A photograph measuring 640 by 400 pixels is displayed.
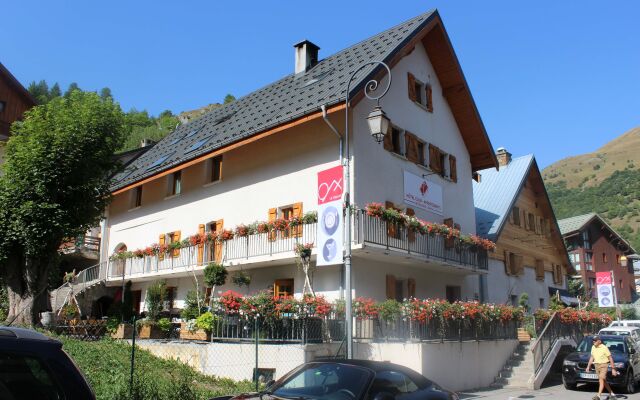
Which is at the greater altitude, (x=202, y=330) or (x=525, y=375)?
(x=202, y=330)

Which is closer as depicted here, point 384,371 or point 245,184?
point 384,371

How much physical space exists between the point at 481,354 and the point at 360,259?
467 cm

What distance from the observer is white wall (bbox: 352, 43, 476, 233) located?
18831 millimetres

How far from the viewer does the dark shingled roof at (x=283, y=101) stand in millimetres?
19031

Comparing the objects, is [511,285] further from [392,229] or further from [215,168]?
[215,168]

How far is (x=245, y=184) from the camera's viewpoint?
21.5 metres

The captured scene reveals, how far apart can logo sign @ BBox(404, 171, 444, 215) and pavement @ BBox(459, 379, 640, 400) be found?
24.1ft

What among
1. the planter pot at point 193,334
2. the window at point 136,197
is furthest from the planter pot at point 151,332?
the window at point 136,197

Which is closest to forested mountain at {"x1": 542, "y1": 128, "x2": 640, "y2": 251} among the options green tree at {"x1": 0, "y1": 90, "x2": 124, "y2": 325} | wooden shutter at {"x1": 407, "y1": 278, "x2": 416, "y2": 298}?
wooden shutter at {"x1": 407, "y1": 278, "x2": 416, "y2": 298}

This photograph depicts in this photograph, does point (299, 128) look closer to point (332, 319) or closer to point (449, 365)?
point (332, 319)

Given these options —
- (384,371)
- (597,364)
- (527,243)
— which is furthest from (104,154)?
(527,243)

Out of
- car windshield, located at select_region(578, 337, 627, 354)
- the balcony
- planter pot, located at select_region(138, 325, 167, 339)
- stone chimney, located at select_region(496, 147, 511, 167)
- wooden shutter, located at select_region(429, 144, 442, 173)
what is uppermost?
stone chimney, located at select_region(496, 147, 511, 167)

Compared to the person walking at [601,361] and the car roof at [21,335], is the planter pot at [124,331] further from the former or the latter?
the car roof at [21,335]

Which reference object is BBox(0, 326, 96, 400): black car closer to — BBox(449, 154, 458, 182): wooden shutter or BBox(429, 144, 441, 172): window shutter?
BBox(429, 144, 441, 172): window shutter
